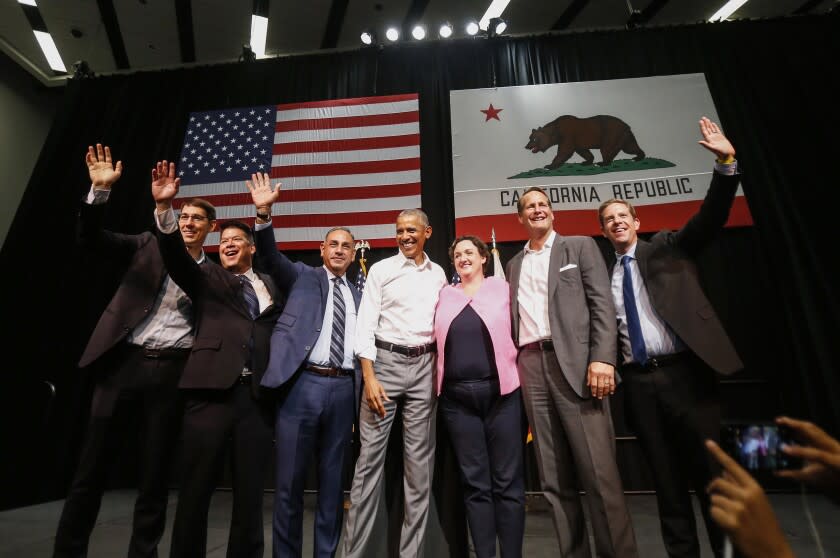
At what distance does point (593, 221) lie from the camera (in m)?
4.15

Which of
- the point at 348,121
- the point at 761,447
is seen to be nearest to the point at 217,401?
the point at 761,447

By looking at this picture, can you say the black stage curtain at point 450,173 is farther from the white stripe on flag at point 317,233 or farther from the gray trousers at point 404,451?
the gray trousers at point 404,451

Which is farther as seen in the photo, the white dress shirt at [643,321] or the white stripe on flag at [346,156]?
the white stripe on flag at [346,156]

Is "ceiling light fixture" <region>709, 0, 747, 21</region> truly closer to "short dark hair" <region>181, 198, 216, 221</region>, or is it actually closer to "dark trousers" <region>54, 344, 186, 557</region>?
"short dark hair" <region>181, 198, 216, 221</region>

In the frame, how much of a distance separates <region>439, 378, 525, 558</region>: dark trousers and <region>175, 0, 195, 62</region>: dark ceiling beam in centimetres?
564

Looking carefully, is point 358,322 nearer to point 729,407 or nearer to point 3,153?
point 729,407

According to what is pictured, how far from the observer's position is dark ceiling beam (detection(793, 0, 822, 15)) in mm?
4941

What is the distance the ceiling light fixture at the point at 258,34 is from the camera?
508 cm

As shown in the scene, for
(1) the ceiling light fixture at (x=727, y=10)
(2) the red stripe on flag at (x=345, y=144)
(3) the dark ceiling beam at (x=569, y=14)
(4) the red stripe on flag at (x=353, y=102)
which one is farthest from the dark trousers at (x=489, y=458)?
(1) the ceiling light fixture at (x=727, y=10)

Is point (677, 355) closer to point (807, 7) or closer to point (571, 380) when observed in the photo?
point (571, 380)

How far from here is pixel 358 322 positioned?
2.10 meters

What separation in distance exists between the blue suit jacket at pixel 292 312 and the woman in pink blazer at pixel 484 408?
513 millimetres

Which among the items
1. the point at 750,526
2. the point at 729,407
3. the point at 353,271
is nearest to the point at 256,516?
the point at 750,526

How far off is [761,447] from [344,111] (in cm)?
503
